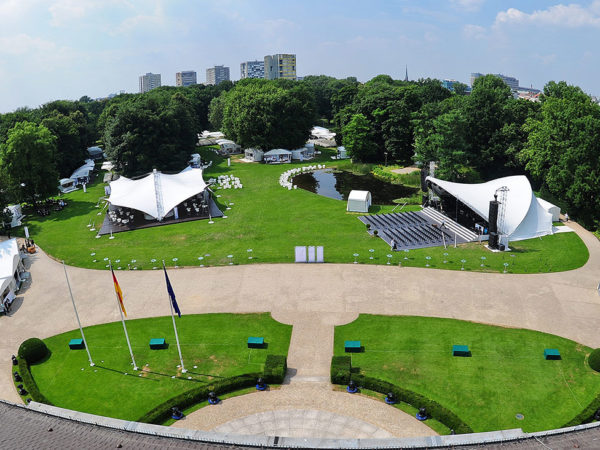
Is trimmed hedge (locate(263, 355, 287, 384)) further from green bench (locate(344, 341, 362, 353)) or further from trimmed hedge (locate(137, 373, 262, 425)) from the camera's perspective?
green bench (locate(344, 341, 362, 353))

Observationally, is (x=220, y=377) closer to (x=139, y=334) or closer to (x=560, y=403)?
(x=139, y=334)

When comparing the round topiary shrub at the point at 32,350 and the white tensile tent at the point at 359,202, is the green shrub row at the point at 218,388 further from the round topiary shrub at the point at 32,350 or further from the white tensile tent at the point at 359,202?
the white tensile tent at the point at 359,202

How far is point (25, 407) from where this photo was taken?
76.7 ft

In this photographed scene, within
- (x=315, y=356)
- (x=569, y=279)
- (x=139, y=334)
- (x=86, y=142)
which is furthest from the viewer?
(x=86, y=142)

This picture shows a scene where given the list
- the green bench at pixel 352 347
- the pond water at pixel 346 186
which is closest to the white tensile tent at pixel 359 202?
the pond water at pixel 346 186

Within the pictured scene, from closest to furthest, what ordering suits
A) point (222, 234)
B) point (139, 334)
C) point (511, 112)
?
point (139, 334), point (222, 234), point (511, 112)

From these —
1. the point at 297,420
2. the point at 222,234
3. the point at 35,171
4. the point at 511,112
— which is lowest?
the point at 297,420

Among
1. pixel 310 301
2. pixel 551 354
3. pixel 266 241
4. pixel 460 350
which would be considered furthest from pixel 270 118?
pixel 551 354

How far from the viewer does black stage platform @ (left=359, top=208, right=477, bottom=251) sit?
47875 millimetres

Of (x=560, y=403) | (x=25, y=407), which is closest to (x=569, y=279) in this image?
(x=560, y=403)

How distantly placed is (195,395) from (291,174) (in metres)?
60.0

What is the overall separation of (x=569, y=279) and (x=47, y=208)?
65.8 m

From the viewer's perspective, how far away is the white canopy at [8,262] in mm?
Answer: 37469

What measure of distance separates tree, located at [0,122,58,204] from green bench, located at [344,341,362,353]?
174 ft
